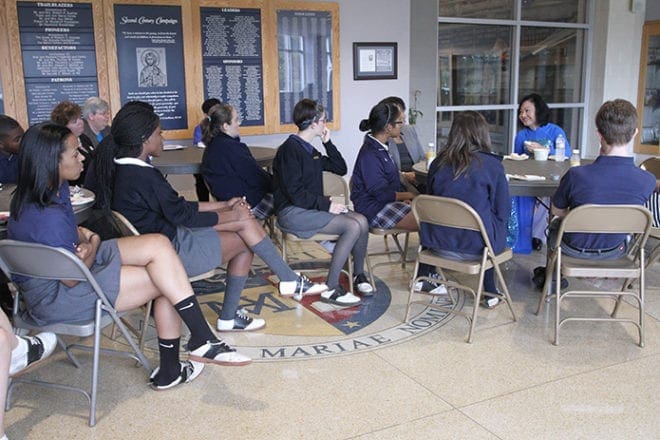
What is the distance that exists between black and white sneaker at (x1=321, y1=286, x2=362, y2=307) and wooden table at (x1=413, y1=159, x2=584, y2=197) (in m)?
0.90

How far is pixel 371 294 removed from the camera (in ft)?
13.2

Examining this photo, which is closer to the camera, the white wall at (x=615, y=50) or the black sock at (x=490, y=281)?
the black sock at (x=490, y=281)

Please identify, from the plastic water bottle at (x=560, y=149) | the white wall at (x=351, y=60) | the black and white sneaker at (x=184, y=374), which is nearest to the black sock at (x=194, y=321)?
the black and white sneaker at (x=184, y=374)

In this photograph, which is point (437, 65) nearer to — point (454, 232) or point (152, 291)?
point (454, 232)

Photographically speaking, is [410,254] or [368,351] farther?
[410,254]

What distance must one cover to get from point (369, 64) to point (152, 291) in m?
4.59

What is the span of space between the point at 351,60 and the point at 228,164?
2933 millimetres

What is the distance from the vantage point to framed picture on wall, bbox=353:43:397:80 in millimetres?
6625

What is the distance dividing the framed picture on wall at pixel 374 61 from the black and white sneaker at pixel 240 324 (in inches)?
150

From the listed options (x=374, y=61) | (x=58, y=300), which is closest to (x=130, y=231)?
(x=58, y=300)

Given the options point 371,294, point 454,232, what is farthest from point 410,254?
point 454,232

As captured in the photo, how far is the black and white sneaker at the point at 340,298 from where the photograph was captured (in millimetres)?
3832

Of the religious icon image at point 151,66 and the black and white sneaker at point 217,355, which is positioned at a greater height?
the religious icon image at point 151,66

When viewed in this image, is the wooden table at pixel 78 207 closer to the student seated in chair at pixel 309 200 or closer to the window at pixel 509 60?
the student seated in chair at pixel 309 200
